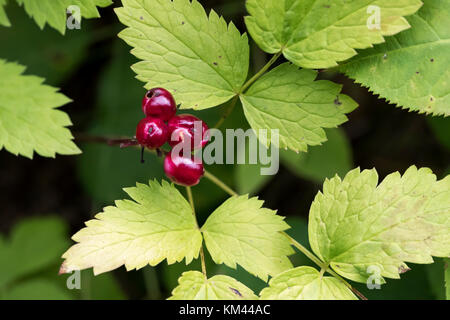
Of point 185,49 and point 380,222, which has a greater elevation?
point 185,49

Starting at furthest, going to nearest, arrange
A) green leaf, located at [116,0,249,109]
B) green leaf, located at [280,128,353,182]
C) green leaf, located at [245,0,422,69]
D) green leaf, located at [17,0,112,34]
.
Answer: green leaf, located at [280,128,353,182], green leaf, located at [17,0,112,34], green leaf, located at [116,0,249,109], green leaf, located at [245,0,422,69]

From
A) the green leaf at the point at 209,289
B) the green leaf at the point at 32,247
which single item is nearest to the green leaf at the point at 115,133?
the green leaf at the point at 32,247

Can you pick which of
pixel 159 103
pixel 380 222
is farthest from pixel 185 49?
pixel 380 222

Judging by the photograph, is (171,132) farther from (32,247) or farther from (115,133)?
(32,247)

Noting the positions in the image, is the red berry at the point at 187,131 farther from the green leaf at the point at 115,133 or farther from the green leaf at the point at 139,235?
the green leaf at the point at 115,133

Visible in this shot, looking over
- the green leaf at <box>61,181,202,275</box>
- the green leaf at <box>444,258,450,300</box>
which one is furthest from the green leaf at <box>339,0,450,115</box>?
the green leaf at <box>61,181,202,275</box>

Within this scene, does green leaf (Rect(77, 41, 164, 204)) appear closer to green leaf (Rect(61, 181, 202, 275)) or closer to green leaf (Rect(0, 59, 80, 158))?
green leaf (Rect(0, 59, 80, 158))
